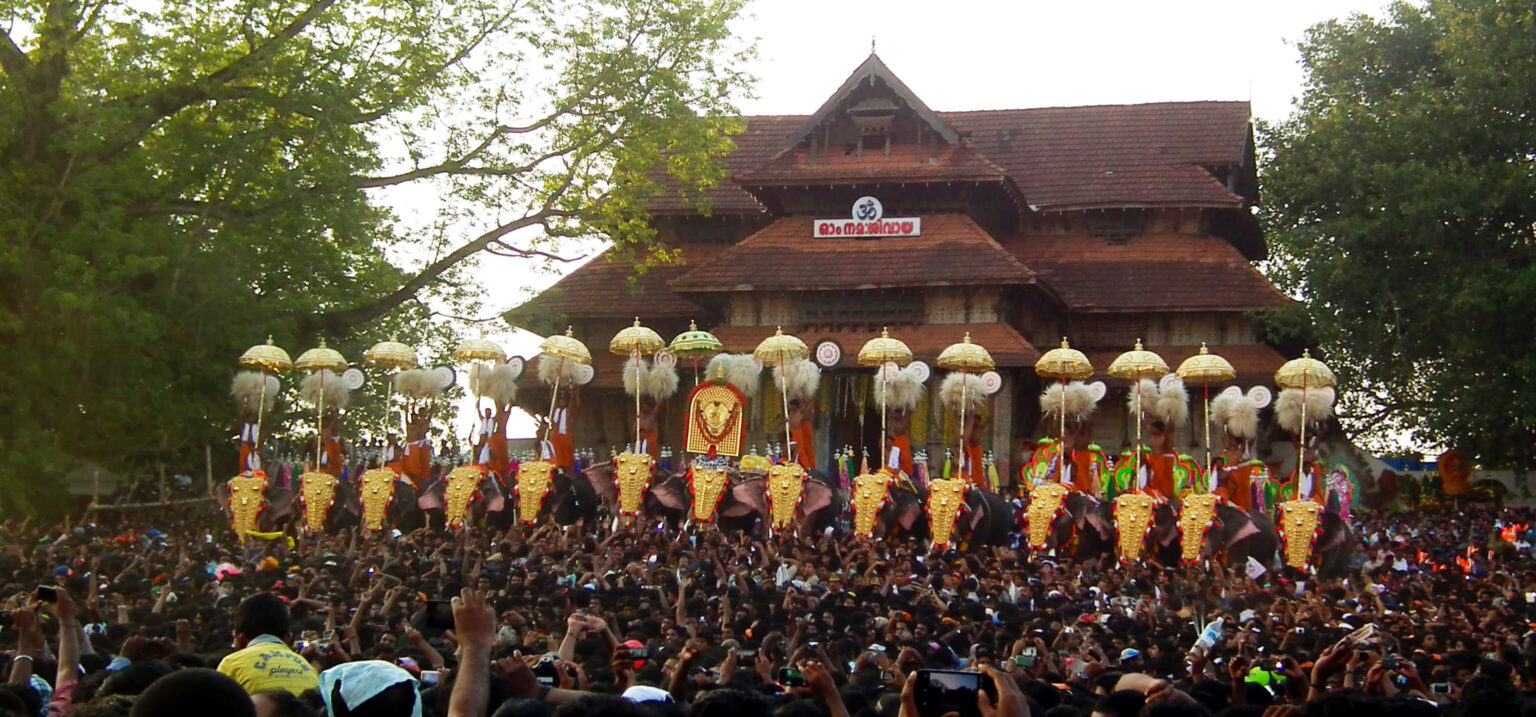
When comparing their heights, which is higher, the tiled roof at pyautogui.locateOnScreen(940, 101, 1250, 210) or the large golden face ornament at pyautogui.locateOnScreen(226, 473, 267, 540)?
the tiled roof at pyautogui.locateOnScreen(940, 101, 1250, 210)

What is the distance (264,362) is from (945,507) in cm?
1000

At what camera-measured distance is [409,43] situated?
29250mm

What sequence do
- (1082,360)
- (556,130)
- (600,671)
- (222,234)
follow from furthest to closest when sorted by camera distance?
(556,130) → (222,234) → (1082,360) → (600,671)

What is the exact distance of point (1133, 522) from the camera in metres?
21.6

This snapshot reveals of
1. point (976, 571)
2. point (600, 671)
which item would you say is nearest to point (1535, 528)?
point (976, 571)

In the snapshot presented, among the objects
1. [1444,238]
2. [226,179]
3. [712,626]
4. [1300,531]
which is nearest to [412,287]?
[226,179]

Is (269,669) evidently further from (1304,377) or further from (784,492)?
(1304,377)

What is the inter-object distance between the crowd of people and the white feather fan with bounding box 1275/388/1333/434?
192 cm

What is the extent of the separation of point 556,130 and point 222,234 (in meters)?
6.85

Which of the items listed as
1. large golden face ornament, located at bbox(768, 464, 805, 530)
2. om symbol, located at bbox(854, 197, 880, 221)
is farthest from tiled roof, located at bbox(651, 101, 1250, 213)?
large golden face ornament, located at bbox(768, 464, 805, 530)

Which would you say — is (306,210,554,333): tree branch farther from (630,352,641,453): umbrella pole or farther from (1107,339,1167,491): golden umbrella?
(1107,339,1167,491): golden umbrella

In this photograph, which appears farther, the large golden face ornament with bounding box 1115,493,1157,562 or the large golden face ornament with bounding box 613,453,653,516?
the large golden face ornament with bounding box 613,453,653,516

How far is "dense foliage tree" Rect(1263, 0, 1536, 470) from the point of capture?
29.1m

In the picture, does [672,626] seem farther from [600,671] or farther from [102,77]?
[102,77]
